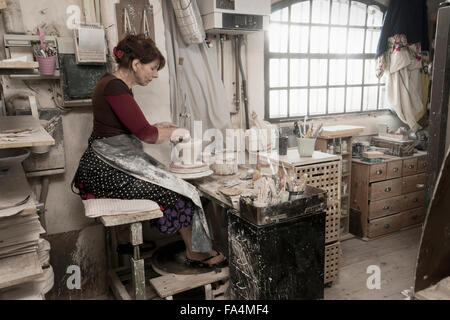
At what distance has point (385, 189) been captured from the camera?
3.58 m

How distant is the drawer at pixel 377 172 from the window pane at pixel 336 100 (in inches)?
39.0

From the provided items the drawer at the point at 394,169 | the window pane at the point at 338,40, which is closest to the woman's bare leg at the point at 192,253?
the drawer at the point at 394,169

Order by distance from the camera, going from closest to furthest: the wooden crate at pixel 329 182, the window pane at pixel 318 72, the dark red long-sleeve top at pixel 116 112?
1. the dark red long-sleeve top at pixel 116 112
2. the wooden crate at pixel 329 182
3. the window pane at pixel 318 72

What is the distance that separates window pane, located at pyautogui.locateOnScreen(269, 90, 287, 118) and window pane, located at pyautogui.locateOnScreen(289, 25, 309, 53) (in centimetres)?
46

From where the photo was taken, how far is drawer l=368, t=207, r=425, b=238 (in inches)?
140

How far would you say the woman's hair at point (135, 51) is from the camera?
2.11 meters

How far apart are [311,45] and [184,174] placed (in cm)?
236

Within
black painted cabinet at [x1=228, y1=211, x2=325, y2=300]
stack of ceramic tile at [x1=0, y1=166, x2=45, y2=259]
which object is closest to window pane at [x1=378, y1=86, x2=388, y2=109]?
black painted cabinet at [x1=228, y1=211, x2=325, y2=300]

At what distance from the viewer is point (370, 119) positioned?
4367 millimetres

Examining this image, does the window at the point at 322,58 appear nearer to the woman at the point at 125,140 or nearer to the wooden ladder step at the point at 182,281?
the woman at the point at 125,140

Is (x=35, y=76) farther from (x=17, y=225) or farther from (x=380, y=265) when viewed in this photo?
(x=380, y=265)

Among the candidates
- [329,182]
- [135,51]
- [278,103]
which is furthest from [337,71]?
[135,51]

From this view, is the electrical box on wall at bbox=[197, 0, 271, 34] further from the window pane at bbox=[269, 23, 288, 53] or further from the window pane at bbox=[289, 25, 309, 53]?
the window pane at bbox=[289, 25, 309, 53]
